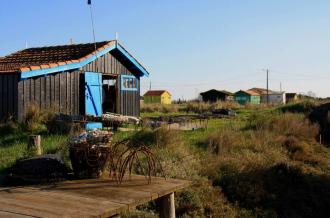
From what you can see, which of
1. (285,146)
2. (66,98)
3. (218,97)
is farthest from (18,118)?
(218,97)

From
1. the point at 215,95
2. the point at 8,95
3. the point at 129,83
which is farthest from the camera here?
the point at 215,95

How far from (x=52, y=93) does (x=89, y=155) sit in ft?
36.1

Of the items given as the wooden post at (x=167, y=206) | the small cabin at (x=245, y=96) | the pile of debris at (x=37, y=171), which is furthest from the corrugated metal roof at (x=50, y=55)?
the small cabin at (x=245, y=96)

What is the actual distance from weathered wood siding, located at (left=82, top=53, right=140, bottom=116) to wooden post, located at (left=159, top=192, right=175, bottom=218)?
40.4ft

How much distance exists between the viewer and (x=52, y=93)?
15.7 metres

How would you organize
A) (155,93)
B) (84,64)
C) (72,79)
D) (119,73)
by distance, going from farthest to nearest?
(155,93) → (119,73) → (84,64) → (72,79)

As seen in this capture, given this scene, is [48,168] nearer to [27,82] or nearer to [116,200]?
[116,200]

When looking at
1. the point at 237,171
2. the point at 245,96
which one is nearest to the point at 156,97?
the point at 245,96

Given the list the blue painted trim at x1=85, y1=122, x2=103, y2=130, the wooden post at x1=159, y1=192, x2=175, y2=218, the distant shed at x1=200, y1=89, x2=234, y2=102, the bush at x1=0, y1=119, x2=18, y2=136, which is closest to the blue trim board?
the bush at x1=0, y1=119, x2=18, y2=136

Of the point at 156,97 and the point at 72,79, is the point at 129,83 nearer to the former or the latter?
the point at 72,79

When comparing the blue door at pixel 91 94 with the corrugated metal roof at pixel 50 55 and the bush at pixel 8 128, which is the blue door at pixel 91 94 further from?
the bush at pixel 8 128

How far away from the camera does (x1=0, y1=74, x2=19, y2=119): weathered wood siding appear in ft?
46.9

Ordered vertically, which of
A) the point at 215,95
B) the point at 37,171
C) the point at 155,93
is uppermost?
the point at 155,93

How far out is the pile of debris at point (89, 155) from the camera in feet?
16.8
